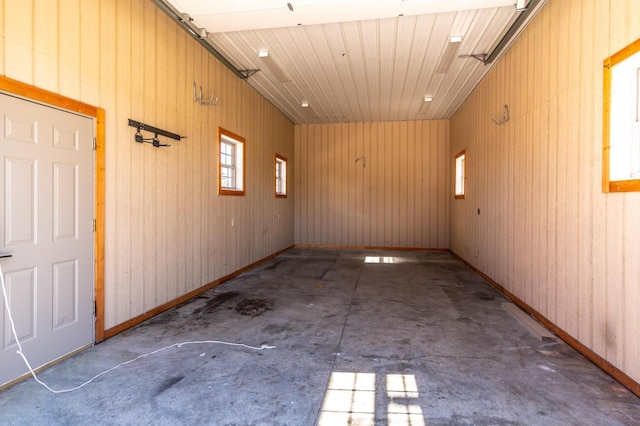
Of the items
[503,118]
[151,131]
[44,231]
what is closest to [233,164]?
[151,131]

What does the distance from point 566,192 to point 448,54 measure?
9.60ft

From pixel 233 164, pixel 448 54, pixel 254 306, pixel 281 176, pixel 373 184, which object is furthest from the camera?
pixel 373 184

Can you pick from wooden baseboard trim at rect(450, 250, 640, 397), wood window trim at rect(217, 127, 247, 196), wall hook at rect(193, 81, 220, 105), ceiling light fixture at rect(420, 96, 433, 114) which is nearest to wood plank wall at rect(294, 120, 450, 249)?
ceiling light fixture at rect(420, 96, 433, 114)

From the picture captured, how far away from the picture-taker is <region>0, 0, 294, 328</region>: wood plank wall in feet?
8.63

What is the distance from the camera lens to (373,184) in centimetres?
955

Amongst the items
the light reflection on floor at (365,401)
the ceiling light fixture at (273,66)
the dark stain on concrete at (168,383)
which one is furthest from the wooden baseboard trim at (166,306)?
the ceiling light fixture at (273,66)

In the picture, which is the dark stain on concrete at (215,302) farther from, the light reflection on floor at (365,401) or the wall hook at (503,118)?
the wall hook at (503,118)

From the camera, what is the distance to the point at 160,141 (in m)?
3.94

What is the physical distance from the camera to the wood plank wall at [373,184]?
364 inches

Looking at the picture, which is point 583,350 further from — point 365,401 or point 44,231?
point 44,231

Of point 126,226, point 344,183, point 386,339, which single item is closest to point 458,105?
point 344,183

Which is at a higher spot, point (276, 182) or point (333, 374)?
point (276, 182)

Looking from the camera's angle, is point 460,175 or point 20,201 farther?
point 460,175

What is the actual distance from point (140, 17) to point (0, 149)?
2111 millimetres
